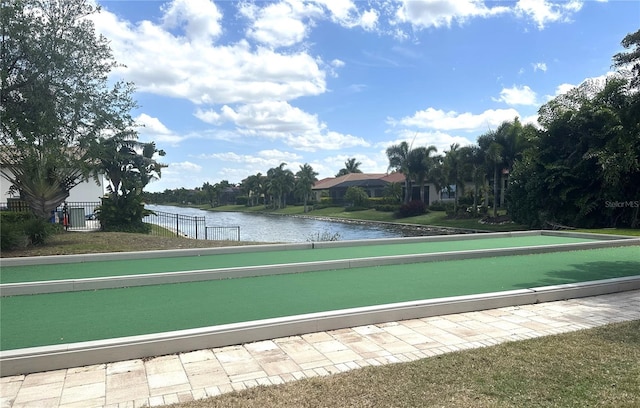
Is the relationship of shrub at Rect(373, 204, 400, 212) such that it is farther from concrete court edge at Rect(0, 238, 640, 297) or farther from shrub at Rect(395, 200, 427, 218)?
concrete court edge at Rect(0, 238, 640, 297)

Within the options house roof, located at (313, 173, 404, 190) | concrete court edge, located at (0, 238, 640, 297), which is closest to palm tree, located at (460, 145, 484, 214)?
house roof, located at (313, 173, 404, 190)

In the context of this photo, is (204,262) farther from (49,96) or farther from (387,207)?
(387,207)

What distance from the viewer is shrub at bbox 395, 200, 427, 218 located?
43688 mm

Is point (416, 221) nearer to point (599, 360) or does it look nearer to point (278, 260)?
point (278, 260)

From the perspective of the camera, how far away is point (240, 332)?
15.8 feet

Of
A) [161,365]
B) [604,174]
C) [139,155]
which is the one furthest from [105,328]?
[604,174]

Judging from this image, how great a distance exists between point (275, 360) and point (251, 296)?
236 centimetres

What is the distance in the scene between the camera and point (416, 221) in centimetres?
4091

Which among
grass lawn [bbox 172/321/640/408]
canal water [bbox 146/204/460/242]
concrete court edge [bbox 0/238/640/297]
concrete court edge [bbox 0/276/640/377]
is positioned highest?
concrete court edge [bbox 0/238/640/297]

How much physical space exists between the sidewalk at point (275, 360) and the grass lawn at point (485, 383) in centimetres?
27

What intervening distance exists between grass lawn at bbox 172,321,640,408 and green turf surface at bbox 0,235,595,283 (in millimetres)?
5984

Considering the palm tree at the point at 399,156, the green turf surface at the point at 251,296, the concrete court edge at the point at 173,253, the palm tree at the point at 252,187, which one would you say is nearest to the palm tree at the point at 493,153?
the palm tree at the point at 399,156

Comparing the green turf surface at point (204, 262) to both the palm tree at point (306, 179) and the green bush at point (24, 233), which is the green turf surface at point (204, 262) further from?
the palm tree at point (306, 179)

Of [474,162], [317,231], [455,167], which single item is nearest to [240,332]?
[317,231]
